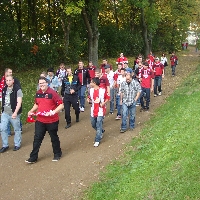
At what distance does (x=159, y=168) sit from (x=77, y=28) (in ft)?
85.3

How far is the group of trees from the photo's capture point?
21.6 m

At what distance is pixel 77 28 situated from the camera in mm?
30906

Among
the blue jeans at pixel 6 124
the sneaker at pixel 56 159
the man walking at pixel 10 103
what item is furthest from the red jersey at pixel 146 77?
the sneaker at pixel 56 159

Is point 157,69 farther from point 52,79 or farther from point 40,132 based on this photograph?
point 40,132

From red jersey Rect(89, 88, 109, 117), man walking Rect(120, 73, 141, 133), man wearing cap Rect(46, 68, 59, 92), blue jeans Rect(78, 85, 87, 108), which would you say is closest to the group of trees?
blue jeans Rect(78, 85, 87, 108)

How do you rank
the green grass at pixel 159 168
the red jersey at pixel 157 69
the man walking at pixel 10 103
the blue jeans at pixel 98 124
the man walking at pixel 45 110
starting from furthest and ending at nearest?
the red jersey at pixel 157 69
the blue jeans at pixel 98 124
the man walking at pixel 10 103
the man walking at pixel 45 110
the green grass at pixel 159 168

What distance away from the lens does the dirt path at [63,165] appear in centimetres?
640

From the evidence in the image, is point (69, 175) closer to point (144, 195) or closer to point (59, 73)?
point (144, 195)

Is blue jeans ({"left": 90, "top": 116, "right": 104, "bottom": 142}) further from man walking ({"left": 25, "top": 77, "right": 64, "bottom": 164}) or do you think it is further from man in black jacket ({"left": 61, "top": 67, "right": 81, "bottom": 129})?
man in black jacket ({"left": 61, "top": 67, "right": 81, "bottom": 129})

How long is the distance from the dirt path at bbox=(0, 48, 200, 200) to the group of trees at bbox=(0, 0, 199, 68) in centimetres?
1092

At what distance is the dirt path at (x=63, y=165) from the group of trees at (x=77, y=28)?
10919mm

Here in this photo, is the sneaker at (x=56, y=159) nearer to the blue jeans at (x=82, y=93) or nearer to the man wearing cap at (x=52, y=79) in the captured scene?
the man wearing cap at (x=52, y=79)

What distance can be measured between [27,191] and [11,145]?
2.97 m

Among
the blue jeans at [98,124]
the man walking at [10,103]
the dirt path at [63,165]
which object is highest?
the man walking at [10,103]
